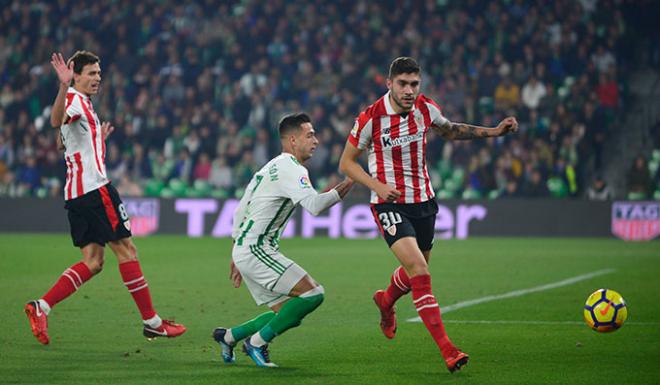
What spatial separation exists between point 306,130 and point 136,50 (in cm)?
2261

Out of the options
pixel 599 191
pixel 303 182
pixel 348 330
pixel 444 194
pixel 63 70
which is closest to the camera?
pixel 303 182

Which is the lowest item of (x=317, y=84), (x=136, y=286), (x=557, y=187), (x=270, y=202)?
(x=136, y=286)

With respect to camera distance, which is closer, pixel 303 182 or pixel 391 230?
pixel 303 182

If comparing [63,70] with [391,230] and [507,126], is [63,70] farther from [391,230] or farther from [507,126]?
[507,126]

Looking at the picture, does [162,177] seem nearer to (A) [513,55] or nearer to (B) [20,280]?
(A) [513,55]

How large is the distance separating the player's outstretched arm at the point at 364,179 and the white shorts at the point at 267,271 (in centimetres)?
74

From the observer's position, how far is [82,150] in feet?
28.7

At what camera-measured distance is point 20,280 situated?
1375 cm

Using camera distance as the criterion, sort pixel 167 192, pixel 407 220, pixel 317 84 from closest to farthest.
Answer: pixel 407 220
pixel 167 192
pixel 317 84

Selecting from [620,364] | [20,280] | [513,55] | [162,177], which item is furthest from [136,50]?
[620,364]

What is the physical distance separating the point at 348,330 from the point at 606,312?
2.18m

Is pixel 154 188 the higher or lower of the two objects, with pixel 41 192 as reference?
higher

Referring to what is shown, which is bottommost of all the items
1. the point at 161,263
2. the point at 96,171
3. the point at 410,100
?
the point at 161,263

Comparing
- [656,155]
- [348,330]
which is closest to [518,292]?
[348,330]
